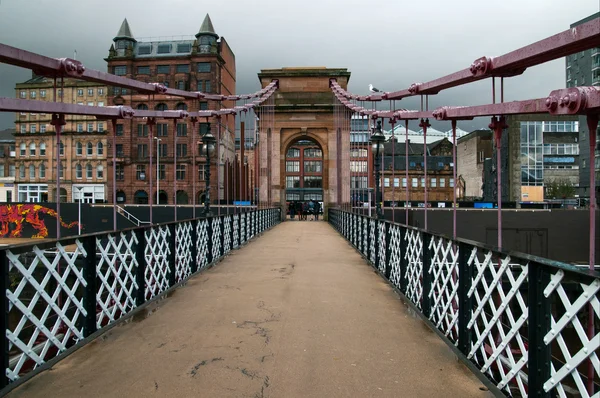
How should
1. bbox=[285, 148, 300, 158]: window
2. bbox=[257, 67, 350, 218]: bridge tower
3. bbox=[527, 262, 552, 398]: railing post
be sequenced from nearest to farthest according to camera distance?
1. bbox=[527, 262, 552, 398]: railing post
2. bbox=[257, 67, 350, 218]: bridge tower
3. bbox=[285, 148, 300, 158]: window

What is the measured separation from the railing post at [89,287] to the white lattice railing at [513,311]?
3.66 m

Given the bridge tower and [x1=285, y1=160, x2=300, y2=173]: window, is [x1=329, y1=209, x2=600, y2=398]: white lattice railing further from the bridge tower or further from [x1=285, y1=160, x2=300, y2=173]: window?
[x1=285, y1=160, x2=300, y2=173]: window

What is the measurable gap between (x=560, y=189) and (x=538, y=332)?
2530 inches

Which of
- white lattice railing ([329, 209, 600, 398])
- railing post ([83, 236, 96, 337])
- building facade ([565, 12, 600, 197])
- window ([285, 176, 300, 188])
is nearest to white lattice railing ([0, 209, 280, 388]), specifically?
railing post ([83, 236, 96, 337])

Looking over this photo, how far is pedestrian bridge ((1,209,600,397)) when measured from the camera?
361 centimetres

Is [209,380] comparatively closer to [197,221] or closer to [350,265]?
[197,221]

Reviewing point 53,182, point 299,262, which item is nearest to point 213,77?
point 53,182

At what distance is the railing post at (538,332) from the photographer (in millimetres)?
3279

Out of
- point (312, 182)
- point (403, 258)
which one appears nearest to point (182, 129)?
point (312, 182)

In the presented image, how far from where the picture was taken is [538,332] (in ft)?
10.9

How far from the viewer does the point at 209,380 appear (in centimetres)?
408

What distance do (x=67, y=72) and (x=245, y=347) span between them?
14.9 feet

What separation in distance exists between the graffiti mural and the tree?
172ft

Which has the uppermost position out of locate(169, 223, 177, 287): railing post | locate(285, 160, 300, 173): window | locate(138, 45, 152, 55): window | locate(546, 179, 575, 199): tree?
locate(138, 45, 152, 55): window
